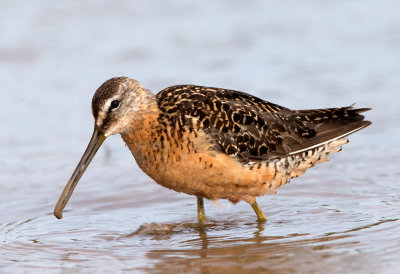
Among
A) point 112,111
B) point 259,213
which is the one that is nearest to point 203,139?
point 112,111

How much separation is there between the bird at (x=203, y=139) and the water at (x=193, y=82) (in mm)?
357

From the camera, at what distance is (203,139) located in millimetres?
5953

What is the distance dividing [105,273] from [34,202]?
6.35 feet

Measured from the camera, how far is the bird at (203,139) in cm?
592

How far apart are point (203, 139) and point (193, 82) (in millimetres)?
3679

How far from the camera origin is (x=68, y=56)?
1075cm

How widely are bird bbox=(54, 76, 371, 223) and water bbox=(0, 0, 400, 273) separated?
0.36 meters

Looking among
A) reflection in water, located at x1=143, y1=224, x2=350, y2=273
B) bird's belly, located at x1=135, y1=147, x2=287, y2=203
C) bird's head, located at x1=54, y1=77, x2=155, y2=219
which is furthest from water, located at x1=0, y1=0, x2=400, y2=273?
bird's head, located at x1=54, y1=77, x2=155, y2=219

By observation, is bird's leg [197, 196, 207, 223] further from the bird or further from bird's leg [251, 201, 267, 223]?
bird's leg [251, 201, 267, 223]

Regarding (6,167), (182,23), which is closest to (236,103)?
(6,167)

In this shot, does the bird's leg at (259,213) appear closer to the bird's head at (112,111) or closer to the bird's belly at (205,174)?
the bird's belly at (205,174)

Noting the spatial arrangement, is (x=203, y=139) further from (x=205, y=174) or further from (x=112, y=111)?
(x=112, y=111)

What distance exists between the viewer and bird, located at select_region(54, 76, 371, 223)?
592 centimetres

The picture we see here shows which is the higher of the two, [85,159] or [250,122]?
[250,122]
